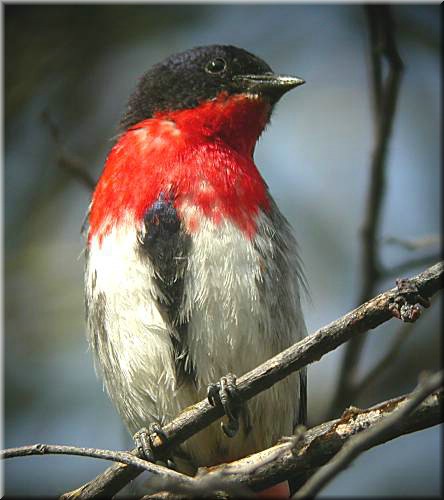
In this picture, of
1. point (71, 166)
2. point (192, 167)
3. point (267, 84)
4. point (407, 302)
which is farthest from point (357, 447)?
point (71, 166)

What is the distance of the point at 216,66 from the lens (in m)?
5.30

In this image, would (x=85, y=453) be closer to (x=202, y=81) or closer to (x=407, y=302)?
(x=407, y=302)

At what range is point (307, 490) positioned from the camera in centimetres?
259

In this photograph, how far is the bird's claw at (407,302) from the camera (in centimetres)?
318

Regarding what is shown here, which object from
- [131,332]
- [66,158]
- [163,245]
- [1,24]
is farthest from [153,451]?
[1,24]

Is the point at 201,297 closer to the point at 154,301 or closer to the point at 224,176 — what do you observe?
the point at 154,301

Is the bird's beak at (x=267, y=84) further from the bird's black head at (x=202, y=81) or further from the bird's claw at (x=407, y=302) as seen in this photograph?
the bird's claw at (x=407, y=302)

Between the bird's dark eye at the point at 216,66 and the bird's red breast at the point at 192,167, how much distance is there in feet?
0.59

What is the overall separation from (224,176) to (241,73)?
0.86 metres

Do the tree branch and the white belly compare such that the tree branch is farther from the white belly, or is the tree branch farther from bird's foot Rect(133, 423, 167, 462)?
the white belly

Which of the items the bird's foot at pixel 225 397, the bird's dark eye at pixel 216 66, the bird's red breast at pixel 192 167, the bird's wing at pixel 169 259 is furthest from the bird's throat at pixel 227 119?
the bird's foot at pixel 225 397

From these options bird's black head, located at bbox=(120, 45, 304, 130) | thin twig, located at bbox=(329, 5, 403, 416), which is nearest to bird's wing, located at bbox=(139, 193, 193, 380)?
bird's black head, located at bbox=(120, 45, 304, 130)

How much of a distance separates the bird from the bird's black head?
24 mm

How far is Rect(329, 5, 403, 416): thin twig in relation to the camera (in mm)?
5250
